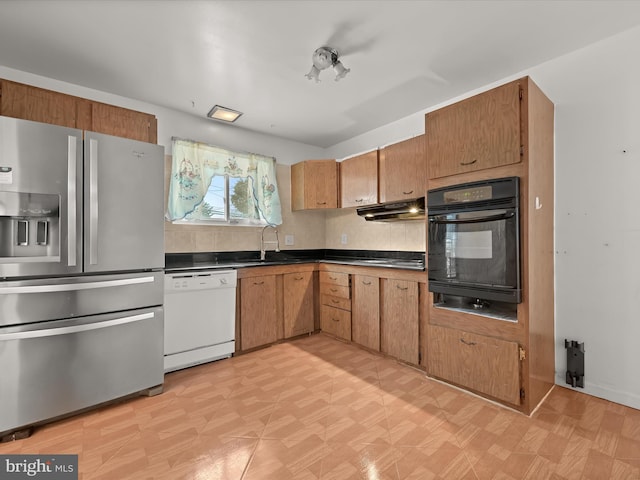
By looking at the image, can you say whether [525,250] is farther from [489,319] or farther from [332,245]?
[332,245]

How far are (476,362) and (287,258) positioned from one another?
100 inches

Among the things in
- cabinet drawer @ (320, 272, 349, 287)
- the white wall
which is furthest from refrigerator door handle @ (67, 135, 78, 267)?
the white wall

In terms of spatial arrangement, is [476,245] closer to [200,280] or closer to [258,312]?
[258,312]

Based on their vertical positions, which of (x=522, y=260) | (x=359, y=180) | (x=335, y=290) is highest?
(x=359, y=180)

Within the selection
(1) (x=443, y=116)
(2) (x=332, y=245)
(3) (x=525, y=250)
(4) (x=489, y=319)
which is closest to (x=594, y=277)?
(3) (x=525, y=250)

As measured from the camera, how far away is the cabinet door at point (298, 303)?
3.41 meters

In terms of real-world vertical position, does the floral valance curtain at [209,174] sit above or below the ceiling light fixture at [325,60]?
below

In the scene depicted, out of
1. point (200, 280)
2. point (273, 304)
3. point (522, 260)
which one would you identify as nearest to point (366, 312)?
point (273, 304)

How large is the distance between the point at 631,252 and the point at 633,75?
119cm

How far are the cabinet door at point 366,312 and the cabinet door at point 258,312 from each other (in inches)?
34.2

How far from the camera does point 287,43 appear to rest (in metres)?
2.13

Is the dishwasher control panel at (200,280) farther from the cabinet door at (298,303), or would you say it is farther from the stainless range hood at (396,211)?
the stainless range hood at (396,211)

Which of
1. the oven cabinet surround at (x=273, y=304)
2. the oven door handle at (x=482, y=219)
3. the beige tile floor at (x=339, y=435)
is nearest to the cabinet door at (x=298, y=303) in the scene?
the oven cabinet surround at (x=273, y=304)

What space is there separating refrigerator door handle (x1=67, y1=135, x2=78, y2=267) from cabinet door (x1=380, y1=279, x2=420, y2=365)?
244 cm
